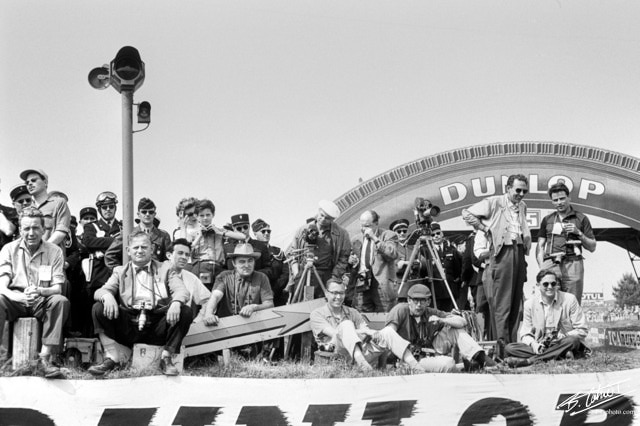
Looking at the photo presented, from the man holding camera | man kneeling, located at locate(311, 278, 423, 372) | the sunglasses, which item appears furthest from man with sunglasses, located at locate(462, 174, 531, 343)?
the sunglasses

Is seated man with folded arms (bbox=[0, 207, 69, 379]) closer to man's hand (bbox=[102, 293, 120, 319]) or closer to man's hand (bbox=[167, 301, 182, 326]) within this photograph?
man's hand (bbox=[102, 293, 120, 319])

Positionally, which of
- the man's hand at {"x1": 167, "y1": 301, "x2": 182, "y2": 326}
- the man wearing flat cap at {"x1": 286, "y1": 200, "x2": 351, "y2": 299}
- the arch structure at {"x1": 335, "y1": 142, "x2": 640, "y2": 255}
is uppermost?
the arch structure at {"x1": 335, "y1": 142, "x2": 640, "y2": 255}

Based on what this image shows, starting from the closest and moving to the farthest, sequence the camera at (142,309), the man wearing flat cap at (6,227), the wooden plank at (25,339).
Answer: the wooden plank at (25,339), the camera at (142,309), the man wearing flat cap at (6,227)

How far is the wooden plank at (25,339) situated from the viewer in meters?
7.17

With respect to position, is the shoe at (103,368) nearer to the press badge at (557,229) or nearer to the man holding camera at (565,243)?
the man holding camera at (565,243)

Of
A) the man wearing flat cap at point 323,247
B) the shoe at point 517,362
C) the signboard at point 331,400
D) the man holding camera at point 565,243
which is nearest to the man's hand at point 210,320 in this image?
the signboard at point 331,400

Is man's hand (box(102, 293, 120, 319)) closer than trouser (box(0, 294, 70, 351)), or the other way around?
trouser (box(0, 294, 70, 351))

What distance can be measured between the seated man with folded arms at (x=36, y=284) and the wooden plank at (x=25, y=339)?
75 mm

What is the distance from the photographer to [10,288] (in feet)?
24.3

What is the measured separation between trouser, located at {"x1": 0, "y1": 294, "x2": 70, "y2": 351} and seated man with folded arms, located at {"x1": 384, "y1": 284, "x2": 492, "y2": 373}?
9.27 ft

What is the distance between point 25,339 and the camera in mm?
7207

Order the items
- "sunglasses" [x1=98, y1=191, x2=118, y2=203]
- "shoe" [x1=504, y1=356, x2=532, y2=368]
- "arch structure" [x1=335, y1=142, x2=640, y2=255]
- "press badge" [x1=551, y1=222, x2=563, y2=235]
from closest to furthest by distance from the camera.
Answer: "shoe" [x1=504, y1=356, x2=532, y2=368]
"press badge" [x1=551, y1=222, x2=563, y2=235]
"sunglasses" [x1=98, y1=191, x2=118, y2=203]
"arch structure" [x1=335, y1=142, x2=640, y2=255]

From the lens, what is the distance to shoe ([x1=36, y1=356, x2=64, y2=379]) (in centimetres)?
702

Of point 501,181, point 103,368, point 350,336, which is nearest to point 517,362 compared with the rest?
point 350,336
